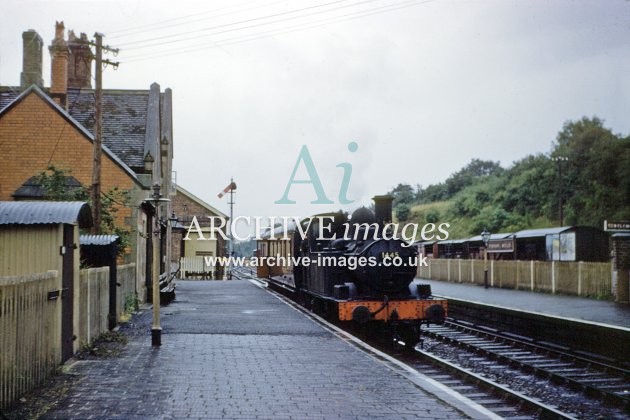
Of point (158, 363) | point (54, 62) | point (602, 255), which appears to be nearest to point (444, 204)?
point (602, 255)

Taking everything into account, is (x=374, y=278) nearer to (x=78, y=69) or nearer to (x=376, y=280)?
(x=376, y=280)

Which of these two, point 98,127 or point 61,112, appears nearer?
point 98,127

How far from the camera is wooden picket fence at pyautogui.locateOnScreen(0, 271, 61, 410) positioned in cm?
692

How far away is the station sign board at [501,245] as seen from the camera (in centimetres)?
3834

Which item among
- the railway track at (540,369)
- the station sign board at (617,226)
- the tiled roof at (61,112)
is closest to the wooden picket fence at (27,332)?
the railway track at (540,369)

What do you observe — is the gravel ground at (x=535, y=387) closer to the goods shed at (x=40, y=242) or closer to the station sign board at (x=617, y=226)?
the goods shed at (x=40, y=242)

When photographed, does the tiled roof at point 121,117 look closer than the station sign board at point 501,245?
Yes

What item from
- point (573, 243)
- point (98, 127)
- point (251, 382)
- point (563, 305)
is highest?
point (98, 127)

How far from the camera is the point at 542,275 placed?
27.3m

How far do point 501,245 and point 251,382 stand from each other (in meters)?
33.0

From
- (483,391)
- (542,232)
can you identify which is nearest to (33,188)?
(483,391)

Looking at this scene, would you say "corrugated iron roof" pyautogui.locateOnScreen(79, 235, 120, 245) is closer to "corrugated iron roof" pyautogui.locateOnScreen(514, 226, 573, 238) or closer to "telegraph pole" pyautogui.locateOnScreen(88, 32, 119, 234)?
"telegraph pole" pyautogui.locateOnScreen(88, 32, 119, 234)

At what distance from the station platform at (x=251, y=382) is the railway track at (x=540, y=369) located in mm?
2081

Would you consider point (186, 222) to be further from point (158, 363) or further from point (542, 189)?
point (158, 363)
